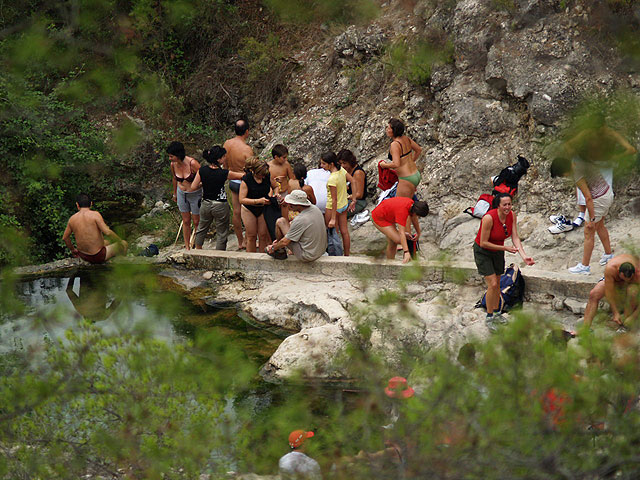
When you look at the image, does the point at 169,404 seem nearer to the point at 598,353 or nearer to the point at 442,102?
the point at 598,353

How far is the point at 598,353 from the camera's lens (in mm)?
3547

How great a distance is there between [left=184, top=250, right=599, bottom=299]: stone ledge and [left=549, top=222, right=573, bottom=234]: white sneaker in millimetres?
1202

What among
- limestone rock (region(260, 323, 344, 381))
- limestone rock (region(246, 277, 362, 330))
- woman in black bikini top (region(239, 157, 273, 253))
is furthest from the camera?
woman in black bikini top (region(239, 157, 273, 253))

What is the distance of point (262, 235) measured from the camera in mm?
8797

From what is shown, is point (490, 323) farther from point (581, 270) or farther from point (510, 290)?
point (581, 270)

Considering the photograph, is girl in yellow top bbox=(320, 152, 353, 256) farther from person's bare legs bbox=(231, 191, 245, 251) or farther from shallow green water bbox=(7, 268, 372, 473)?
shallow green water bbox=(7, 268, 372, 473)

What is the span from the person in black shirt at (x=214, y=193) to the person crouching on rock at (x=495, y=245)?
137 inches

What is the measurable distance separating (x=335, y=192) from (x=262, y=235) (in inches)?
46.2

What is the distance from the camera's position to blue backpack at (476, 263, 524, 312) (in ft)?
22.8

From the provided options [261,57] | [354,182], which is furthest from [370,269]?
[261,57]

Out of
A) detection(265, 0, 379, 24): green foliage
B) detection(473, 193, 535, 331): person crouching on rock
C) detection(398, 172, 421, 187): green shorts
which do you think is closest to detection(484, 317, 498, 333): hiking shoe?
detection(473, 193, 535, 331): person crouching on rock

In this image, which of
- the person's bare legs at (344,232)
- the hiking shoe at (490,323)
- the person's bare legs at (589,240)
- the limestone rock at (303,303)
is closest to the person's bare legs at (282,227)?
the limestone rock at (303,303)

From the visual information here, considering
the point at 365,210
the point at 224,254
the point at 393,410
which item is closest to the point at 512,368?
the point at 393,410

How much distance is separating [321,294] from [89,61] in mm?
7247
